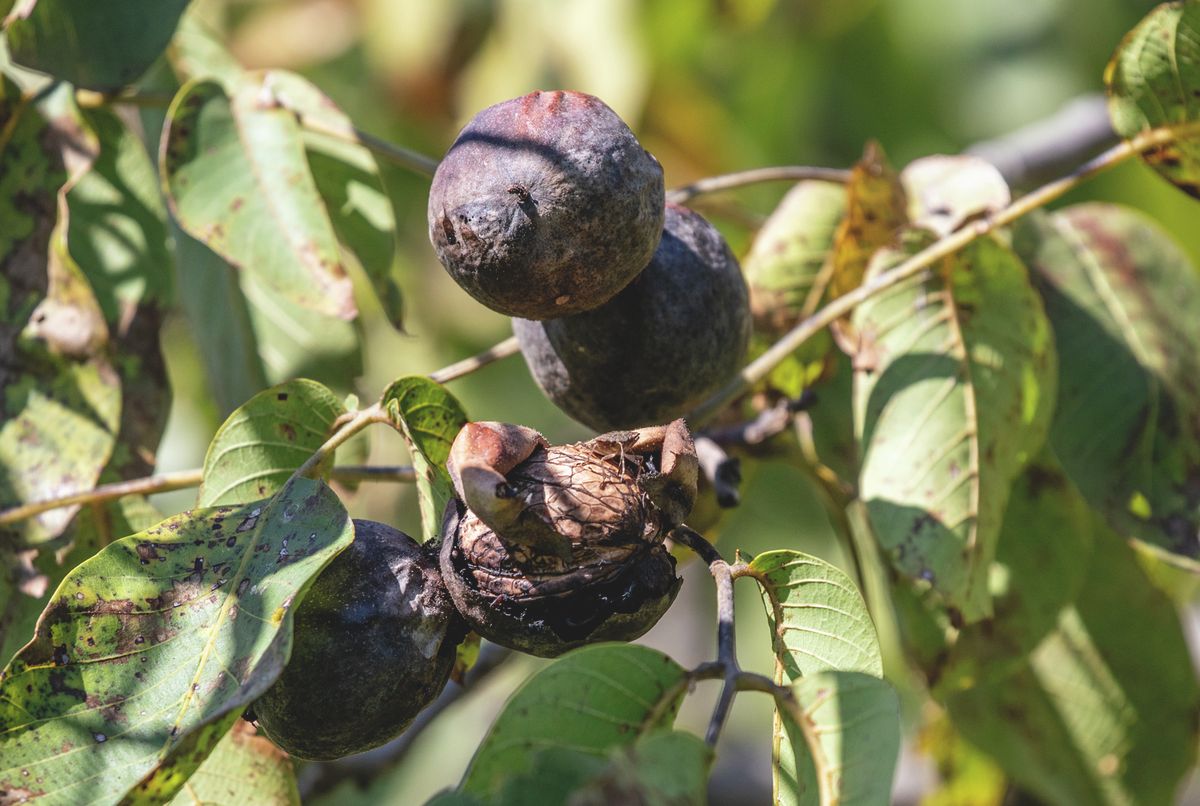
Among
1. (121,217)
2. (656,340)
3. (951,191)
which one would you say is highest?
(951,191)

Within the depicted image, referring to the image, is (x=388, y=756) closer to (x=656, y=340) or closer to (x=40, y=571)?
(x=40, y=571)

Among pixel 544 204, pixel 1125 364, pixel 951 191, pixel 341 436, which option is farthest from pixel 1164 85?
pixel 341 436

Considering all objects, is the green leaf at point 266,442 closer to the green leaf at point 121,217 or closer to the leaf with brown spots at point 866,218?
the green leaf at point 121,217

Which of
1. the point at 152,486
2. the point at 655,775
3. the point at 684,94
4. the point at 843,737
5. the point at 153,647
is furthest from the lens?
the point at 684,94

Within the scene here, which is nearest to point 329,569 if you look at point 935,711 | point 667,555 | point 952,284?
point 667,555

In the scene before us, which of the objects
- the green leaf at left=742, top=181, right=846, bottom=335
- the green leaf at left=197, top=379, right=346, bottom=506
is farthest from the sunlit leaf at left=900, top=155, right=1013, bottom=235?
the green leaf at left=197, top=379, right=346, bottom=506

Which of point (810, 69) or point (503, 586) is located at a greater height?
point (503, 586)

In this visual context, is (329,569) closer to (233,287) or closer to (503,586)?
(503,586)
